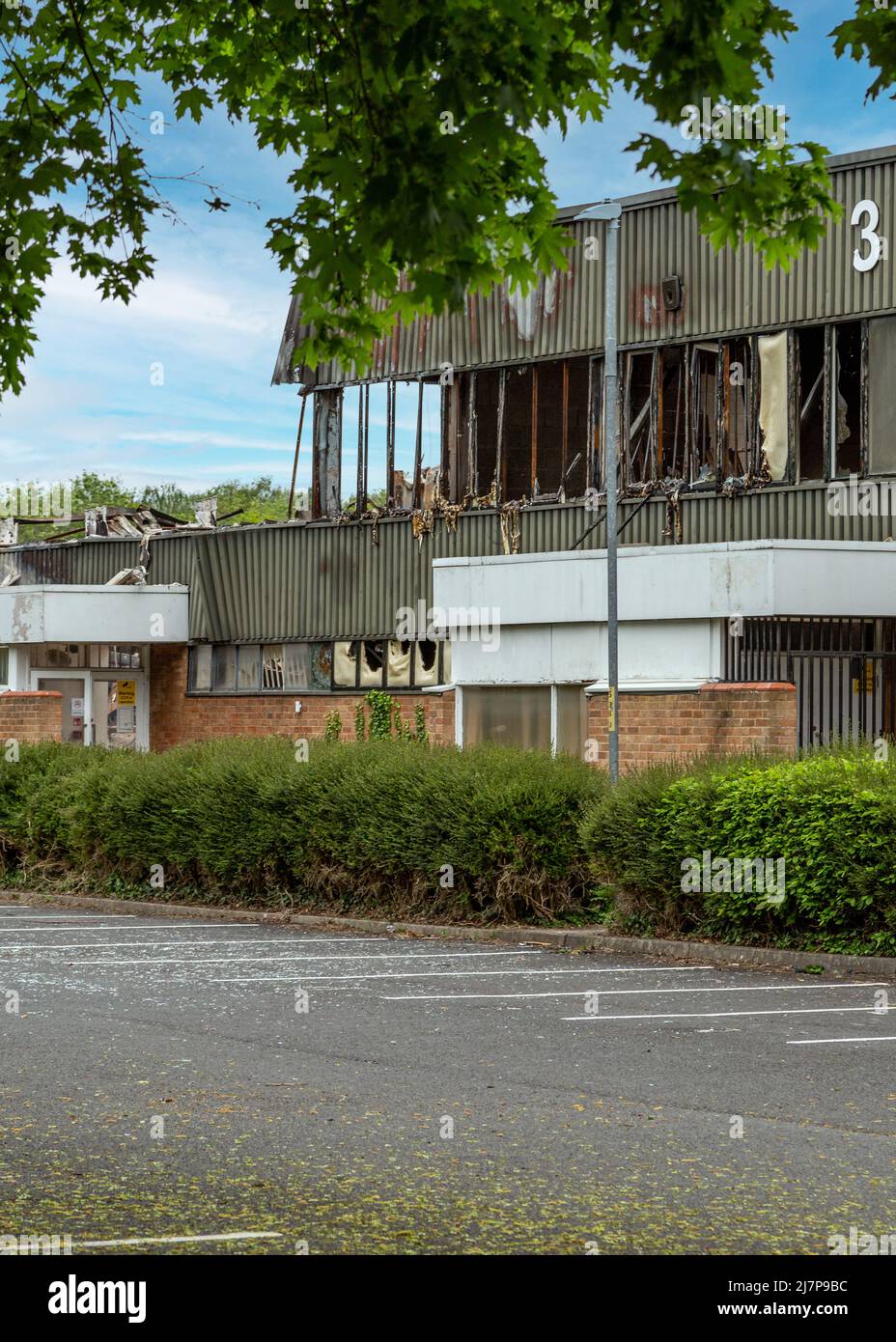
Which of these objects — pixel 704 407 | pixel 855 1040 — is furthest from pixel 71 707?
pixel 855 1040

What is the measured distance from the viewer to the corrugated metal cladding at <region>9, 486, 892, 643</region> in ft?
82.2

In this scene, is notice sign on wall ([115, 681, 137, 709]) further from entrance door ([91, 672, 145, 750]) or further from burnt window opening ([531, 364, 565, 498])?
burnt window opening ([531, 364, 565, 498])

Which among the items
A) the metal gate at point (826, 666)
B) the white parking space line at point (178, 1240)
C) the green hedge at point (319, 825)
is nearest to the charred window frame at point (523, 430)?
the metal gate at point (826, 666)

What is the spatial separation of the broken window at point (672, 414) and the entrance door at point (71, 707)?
502 inches

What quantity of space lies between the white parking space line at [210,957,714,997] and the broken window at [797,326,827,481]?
11.1m

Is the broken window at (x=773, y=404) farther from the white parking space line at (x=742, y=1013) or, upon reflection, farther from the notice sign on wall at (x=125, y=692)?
the notice sign on wall at (x=125, y=692)

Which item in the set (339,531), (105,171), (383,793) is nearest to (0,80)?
(105,171)

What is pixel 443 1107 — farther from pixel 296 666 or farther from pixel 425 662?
pixel 296 666

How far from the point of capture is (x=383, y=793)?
739 inches

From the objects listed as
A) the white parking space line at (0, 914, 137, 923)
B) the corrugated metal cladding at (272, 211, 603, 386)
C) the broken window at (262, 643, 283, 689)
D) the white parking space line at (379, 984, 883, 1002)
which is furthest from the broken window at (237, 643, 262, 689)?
the white parking space line at (379, 984, 883, 1002)

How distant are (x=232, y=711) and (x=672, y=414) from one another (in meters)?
10.1

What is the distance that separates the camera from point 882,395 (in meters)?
24.1

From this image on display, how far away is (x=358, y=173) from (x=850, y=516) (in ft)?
58.9
